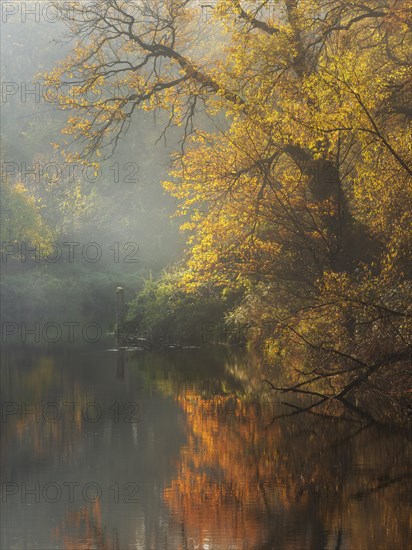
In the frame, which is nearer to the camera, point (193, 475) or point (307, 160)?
point (193, 475)

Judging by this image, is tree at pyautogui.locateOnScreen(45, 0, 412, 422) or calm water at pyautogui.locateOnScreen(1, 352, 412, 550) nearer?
calm water at pyautogui.locateOnScreen(1, 352, 412, 550)

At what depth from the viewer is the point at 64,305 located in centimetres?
5156

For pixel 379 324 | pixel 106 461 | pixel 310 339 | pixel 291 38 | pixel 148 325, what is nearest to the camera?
pixel 106 461

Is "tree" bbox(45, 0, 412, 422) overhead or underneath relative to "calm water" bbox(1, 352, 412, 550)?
overhead

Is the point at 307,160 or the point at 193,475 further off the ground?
the point at 307,160

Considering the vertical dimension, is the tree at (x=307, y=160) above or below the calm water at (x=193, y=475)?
above

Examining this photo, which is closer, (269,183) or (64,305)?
(269,183)

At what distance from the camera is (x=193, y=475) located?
13977 millimetres

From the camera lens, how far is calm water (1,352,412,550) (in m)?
10.8

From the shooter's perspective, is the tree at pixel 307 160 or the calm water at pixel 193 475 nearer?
the calm water at pixel 193 475

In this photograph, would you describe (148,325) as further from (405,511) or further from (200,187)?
(405,511)

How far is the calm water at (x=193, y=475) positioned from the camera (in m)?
10.8

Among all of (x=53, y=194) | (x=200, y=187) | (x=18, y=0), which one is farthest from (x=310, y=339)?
(x=18, y=0)

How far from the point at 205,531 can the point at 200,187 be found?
1464cm
